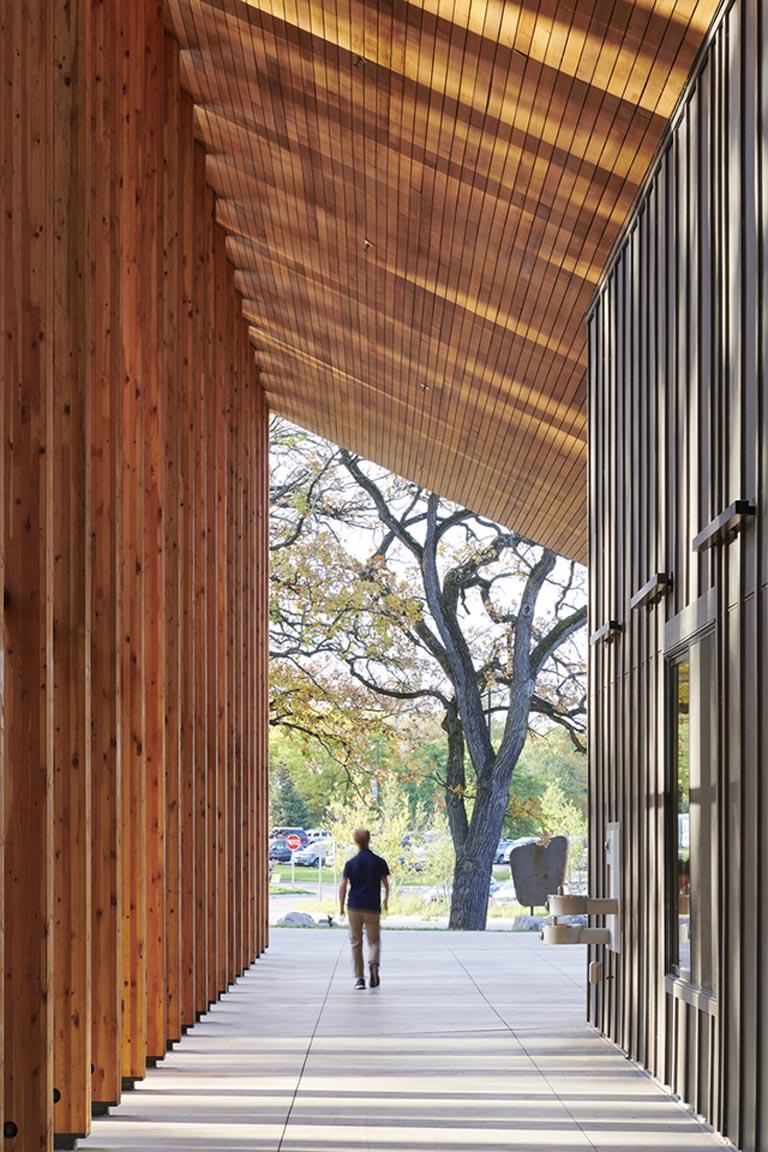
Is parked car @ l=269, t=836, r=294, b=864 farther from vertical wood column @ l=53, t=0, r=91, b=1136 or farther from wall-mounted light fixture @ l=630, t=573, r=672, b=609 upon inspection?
vertical wood column @ l=53, t=0, r=91, b=1136

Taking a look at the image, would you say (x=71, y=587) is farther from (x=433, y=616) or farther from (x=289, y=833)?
(x=289, y=833)

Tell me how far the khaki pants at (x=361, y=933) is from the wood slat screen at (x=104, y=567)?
1.19m

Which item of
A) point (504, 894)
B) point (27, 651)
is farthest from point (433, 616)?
point (27, 651)

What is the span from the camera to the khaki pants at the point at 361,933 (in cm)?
1577

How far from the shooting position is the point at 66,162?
8125mm

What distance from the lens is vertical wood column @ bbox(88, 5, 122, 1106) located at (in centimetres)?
905

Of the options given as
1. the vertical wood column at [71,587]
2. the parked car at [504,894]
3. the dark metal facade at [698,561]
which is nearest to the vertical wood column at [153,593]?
the vertical wood column at [71,587]

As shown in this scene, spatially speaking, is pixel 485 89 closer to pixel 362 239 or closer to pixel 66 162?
pixel 66 162

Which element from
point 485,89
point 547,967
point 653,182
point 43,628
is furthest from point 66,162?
point 547,967

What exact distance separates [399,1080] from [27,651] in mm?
4125

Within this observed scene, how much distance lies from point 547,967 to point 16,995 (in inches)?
467

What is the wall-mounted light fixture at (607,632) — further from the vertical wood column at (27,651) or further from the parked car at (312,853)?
the parked car at (312,853)

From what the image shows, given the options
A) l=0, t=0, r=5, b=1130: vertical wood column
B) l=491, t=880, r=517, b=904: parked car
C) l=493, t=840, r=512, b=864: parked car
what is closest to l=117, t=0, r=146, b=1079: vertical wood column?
l=0, t=0, r=5, b=1130: vertical wood column

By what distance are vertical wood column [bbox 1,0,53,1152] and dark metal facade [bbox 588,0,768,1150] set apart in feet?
9.66
